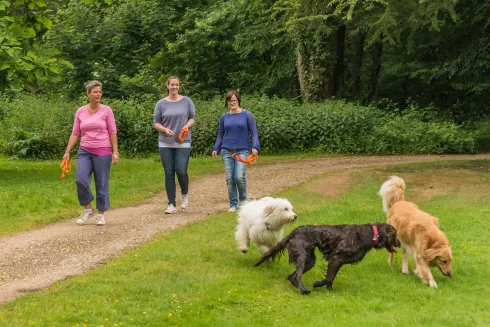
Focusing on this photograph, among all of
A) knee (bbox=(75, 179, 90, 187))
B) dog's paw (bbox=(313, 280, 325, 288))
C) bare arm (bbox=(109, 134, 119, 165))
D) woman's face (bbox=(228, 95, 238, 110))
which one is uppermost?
woman's face (bbox=(228, 95, 238, 110))

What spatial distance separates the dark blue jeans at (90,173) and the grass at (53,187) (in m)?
1.22

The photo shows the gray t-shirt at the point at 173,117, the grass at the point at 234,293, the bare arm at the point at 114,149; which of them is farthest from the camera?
the gray t-shirt at the point at 173,117

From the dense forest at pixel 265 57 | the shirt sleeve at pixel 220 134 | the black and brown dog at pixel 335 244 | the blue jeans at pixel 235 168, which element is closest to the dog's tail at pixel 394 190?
the black and brown dog at pixel 335 244

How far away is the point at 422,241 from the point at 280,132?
14798 mm

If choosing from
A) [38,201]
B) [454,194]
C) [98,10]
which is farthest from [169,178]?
[98,10]

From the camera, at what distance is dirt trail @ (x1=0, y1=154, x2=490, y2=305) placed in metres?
8.45

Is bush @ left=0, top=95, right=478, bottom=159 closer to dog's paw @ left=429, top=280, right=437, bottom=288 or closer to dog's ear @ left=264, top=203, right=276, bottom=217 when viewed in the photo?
dog's ear @ left=264, top=203, right=276, bottom=217

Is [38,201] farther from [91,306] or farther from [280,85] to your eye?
[280,85]

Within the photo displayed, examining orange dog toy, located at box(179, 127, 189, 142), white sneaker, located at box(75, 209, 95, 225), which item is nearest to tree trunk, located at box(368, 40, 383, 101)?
orange dog toy, located at box(179, 127, 189, 142)

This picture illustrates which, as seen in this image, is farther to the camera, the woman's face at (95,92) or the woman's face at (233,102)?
the woman's face at (233,102)

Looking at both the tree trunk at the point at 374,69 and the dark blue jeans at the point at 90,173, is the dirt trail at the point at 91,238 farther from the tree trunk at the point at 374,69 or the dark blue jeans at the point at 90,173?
the tree trunk at the point at 374,69

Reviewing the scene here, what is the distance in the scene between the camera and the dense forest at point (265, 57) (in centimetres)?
2644

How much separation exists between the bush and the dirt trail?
223 inches

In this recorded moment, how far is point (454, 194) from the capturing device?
48.8ft
